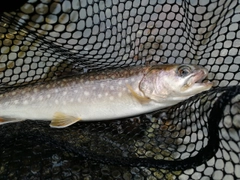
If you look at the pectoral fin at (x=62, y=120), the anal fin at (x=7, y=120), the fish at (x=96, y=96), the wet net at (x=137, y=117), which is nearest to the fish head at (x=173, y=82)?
the fish at (x=96, y=96)

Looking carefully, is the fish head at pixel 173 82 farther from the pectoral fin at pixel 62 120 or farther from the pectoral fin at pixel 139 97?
the pectoral fin at pixel 62 120

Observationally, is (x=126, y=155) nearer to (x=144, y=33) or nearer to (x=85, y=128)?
(x=85, y=128)

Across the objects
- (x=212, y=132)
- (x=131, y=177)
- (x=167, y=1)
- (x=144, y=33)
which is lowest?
(x=131, y=177)

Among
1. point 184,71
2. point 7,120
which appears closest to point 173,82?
point 184,71

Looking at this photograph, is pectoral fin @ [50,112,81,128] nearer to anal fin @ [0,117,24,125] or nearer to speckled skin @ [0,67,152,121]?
speckled skin @ [0,67,152,121]

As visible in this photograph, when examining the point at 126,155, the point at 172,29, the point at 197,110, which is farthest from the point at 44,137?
the point at 172,29

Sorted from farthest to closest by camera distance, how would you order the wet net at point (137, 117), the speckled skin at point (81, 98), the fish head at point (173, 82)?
the speckled skin at point (81, 98) → the fish head at point (173, 82) → the wet net at point (137, 117)

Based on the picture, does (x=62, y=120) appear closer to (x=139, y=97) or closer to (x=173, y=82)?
(x=139, y=97)

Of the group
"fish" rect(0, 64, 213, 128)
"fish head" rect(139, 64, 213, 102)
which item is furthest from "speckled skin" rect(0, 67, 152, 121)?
"fish head" rect(139, 64, 213, 102)
